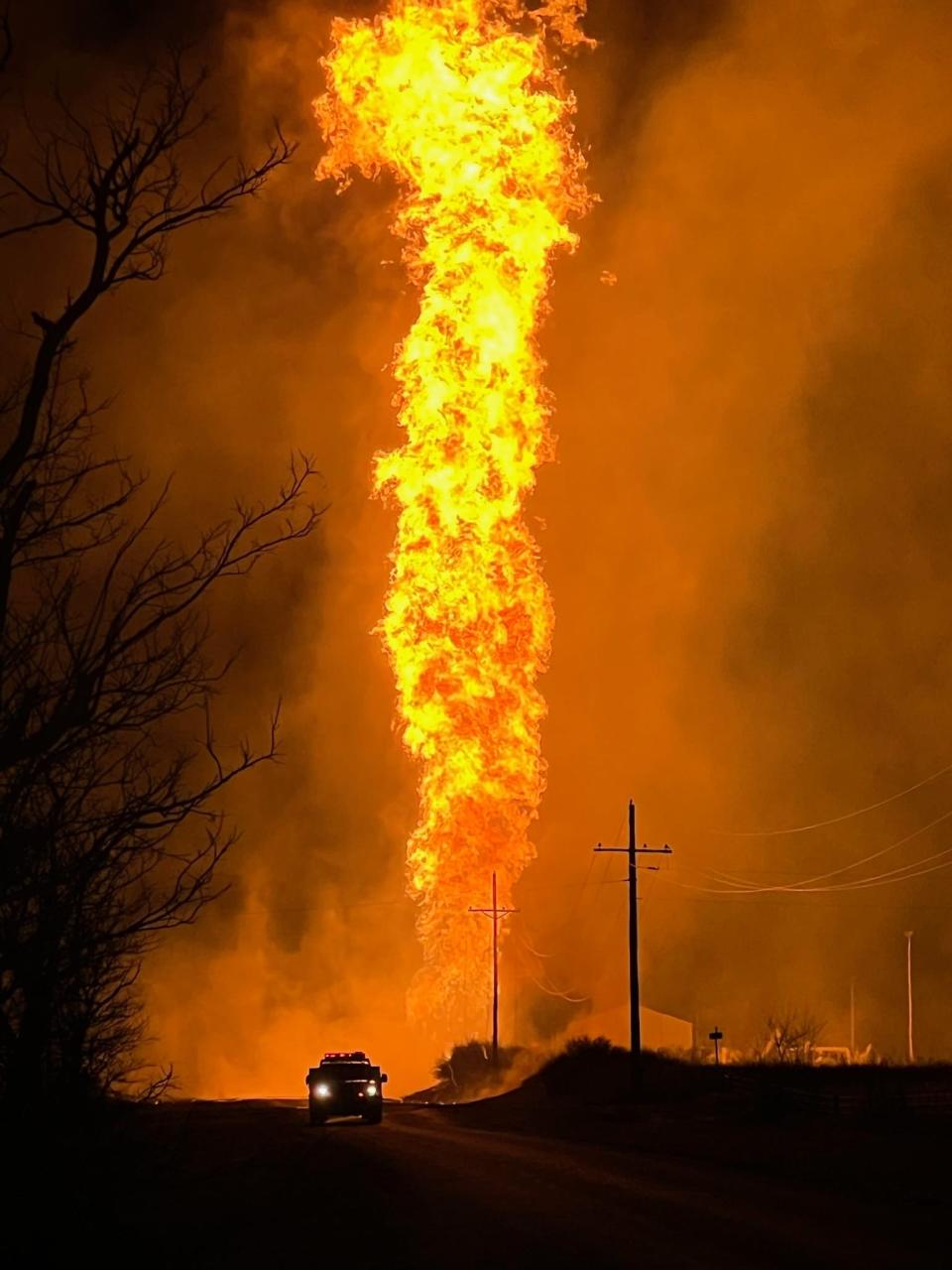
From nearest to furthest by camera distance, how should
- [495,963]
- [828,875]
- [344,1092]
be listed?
[344,1092] < [495,963] < [828,875]

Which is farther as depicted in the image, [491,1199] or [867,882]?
[867,882]

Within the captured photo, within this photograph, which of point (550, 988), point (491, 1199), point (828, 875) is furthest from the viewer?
point (828, 875)

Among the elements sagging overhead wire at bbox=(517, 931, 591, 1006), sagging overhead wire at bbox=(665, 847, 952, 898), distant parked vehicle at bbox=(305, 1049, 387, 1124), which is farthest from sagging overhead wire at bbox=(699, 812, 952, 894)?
distant parked vehicle at bbox=(305, 1049, 387, 1124)

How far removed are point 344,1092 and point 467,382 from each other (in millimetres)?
22908

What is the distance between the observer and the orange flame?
5206 cm

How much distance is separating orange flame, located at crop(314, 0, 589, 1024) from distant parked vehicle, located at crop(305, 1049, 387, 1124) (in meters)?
13.9

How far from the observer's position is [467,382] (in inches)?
2096

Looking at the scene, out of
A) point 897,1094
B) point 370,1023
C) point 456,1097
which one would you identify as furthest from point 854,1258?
point 370,1023

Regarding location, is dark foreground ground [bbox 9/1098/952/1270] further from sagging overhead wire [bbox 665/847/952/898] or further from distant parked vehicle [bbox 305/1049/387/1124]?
sagging overhead wire [bbox 665/847/952/898]

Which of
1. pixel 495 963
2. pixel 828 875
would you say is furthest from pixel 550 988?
pixel 828 875

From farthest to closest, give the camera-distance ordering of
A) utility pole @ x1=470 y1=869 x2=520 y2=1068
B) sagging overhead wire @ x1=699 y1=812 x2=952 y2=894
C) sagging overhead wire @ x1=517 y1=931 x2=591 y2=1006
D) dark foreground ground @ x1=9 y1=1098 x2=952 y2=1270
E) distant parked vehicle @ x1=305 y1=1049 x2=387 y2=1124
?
1. sagging overhead wire @ x1=699 y1=812 x2=952 y2=894
2. sagging overhead wire @ x1=517 y1=931 x2=591 y2=1006
3. utility pole @ x1=470 y1=869 x2=520 y2=1068
4. distant parked vehicle @ x1=305 y1=1049 x2=387 y2=1124
5. dark foreground ground @ x1=9 y1=1098 x2=952 y2=1270

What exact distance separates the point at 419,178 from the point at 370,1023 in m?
36.7

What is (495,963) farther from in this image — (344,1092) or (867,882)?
(867,882)

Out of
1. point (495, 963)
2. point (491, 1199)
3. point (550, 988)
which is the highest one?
point (495, 963)
